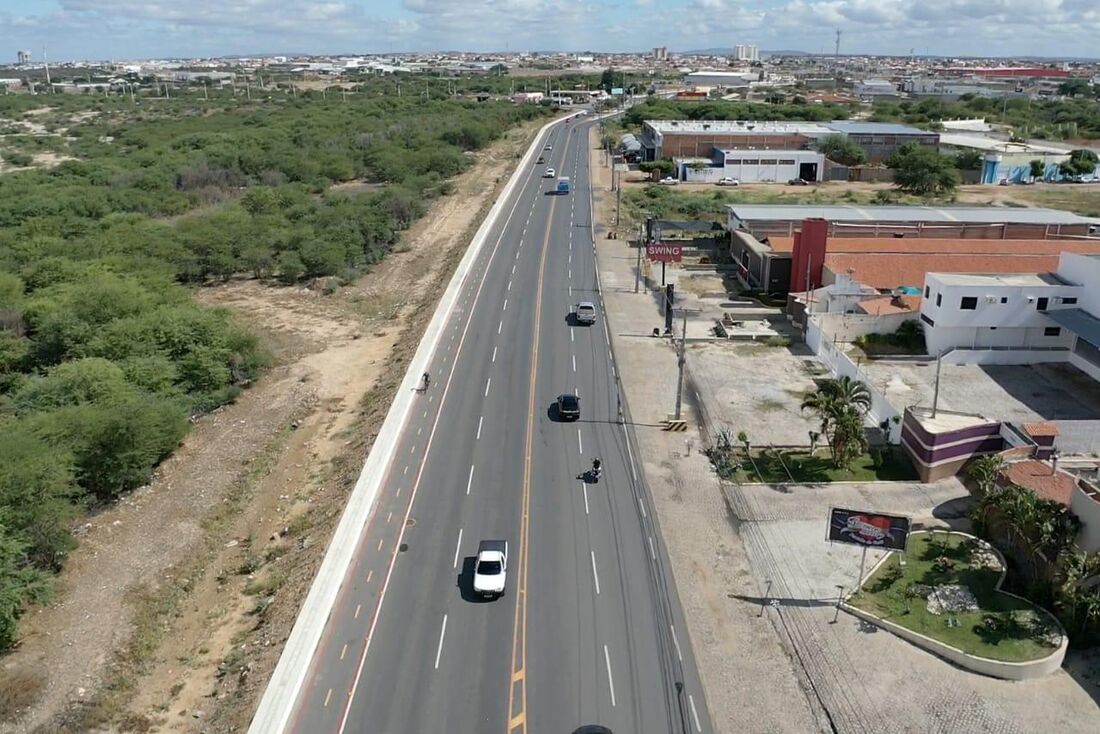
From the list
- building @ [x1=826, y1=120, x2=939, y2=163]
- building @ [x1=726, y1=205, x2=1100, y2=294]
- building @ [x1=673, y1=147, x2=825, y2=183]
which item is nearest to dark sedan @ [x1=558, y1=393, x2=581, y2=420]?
building @ [x1=726, y1=205, x2=1100, y2=294]

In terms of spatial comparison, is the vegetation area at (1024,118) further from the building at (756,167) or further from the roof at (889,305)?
the roof at (889,305)

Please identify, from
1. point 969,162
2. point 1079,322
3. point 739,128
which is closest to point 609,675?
point 1079,322

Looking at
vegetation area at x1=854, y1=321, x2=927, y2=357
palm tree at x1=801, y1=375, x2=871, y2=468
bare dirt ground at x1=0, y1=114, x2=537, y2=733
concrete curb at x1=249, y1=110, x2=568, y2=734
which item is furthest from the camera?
vegetation area at x1=854, y1=321, x2=927, y2=357

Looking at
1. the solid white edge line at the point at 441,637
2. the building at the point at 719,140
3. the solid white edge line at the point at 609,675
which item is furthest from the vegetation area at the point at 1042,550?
the building at the point at 719,140

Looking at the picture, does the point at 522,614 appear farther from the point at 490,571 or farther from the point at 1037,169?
the point at 1037,169

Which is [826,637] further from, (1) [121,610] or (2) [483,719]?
(1) [121,610]

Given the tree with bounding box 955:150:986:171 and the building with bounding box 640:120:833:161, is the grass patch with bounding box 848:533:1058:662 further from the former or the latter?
the tree with bounding box 955:150:986:171

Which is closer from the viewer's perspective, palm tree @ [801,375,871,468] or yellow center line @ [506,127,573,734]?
yellow center line @ [506,127,573,734]
